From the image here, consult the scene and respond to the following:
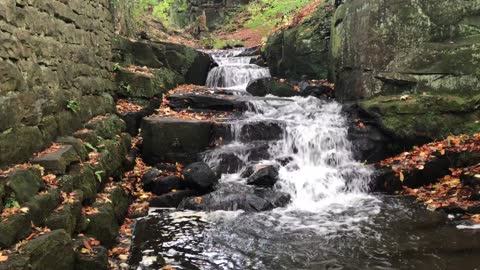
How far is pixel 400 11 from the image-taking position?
989 centimetres

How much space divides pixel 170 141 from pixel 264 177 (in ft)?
8.02

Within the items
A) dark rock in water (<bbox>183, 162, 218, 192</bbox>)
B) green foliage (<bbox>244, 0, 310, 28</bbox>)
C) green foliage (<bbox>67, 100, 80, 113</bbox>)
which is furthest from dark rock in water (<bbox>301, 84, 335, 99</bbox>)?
green foliage (<bbox>244, 0, 310, 28</bbox>)

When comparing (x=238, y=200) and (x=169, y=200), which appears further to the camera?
(x=169, y=200)

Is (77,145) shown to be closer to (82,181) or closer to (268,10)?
(82,181)

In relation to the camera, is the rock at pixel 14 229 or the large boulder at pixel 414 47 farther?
the large boulder at pixel 414 47

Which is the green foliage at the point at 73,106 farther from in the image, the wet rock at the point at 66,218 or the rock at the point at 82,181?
the wet rock at the point at 66,218

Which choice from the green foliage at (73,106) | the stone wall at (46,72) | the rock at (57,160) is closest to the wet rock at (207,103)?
the stone wall at (46,72)

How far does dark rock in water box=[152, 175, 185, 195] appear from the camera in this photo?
8.13 m

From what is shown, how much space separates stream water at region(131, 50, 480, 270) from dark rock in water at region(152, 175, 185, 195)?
25.9 inches

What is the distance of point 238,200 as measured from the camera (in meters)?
7.54

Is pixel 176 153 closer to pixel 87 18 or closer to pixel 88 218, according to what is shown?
pixel 87 18

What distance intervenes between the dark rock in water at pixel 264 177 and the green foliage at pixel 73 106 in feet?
11.4

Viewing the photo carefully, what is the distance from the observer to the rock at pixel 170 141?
9.49 meters

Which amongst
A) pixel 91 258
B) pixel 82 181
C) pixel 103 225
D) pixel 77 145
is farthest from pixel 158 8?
pixel 91 258
